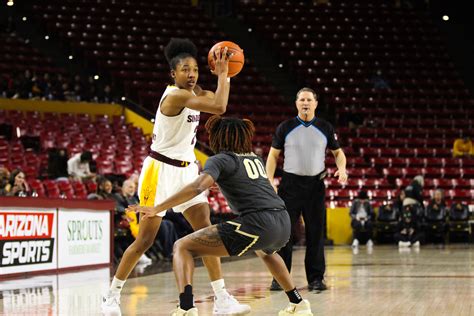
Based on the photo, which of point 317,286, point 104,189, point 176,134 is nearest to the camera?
point 176,134

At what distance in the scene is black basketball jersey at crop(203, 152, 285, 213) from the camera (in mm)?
5906

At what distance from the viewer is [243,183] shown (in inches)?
235

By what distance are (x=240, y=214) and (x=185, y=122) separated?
41.6 inches

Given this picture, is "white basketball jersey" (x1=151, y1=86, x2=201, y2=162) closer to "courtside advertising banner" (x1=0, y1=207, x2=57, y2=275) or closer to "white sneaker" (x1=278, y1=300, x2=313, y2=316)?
"white sneaker" (x1=278, y1=300, x2=313, y2=316)

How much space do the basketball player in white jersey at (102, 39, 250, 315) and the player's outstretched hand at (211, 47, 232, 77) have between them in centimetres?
38

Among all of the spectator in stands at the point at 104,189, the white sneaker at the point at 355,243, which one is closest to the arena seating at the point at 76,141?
the spectator in stands at the point at 104,189

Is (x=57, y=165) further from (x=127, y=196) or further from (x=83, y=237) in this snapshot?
(x=83, y=237)

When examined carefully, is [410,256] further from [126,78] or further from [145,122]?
[126,78]

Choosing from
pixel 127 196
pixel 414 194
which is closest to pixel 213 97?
pixel 127 196

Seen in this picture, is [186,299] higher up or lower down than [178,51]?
lower down

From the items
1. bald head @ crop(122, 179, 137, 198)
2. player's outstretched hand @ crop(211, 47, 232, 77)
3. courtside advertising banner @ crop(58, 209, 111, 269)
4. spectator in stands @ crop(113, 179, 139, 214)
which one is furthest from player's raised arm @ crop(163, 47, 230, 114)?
bald head @ crop(122, 179, 137, 198)

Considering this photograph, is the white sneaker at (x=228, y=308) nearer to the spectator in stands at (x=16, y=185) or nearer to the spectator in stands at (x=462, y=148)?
the spectator in stands at (x=16, y=185)

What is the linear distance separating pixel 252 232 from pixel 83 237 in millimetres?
6741

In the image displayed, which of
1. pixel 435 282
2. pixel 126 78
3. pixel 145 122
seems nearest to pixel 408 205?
pixel 145 122
